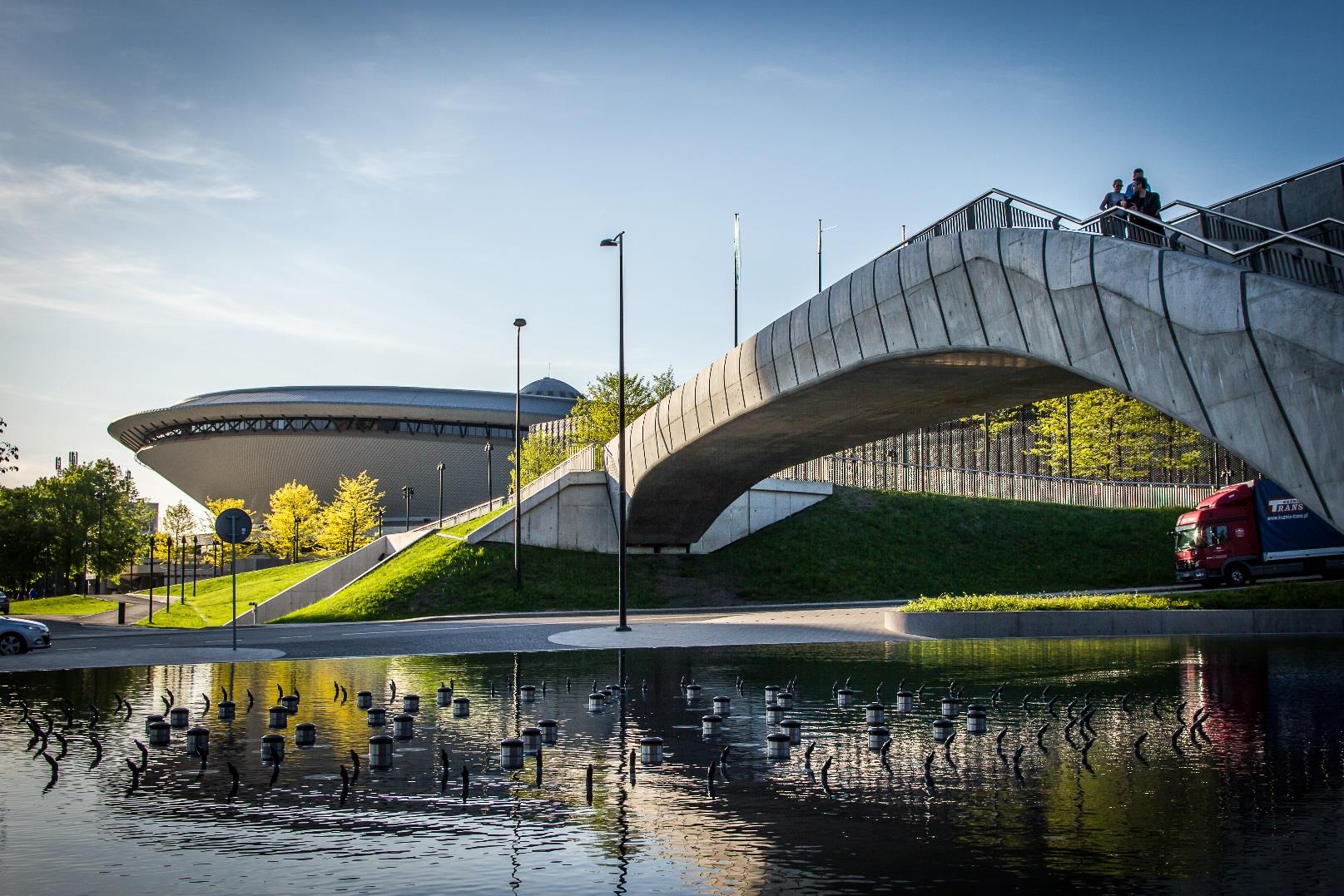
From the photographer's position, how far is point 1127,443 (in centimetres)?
5869

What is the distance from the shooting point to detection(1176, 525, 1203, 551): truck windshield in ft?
127

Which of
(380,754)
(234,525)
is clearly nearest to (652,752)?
(380,754)

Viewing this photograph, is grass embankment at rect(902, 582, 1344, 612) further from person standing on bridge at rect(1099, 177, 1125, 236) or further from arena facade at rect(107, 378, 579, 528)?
arena facade at rect(107, 378, 579, 528)

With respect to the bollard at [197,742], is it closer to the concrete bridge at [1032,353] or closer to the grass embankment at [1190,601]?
the concrete bridge at [1032,353]

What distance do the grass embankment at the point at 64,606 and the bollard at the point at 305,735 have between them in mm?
51545

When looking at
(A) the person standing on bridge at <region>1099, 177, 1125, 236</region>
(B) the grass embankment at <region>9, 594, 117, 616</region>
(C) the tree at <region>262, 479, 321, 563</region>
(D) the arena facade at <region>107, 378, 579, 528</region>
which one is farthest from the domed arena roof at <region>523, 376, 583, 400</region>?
(A) the person standing on bridge at <region>1099, 177, 1125, 236</region>

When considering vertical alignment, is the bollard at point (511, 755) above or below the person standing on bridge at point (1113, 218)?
below

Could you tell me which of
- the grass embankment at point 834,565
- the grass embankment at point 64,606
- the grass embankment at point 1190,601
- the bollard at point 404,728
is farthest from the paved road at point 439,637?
the grass embankment at point 64,606

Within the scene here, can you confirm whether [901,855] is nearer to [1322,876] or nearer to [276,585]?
[1322,876]

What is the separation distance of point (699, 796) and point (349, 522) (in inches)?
2846

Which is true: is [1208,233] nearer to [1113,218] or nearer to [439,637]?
[1113,218]

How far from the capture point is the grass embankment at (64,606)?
5972 cm

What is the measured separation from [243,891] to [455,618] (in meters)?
31.3

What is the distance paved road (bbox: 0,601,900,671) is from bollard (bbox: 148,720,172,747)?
10.6 metres
